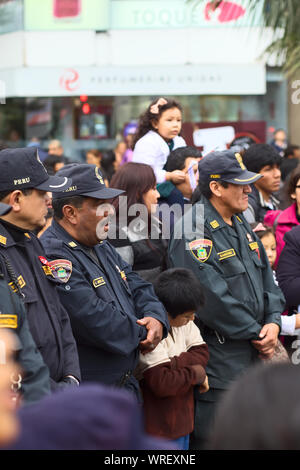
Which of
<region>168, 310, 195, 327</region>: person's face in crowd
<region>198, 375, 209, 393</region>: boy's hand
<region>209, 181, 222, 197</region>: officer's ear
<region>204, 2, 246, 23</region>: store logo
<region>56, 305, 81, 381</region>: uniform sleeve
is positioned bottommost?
<region>198, 375, 209, 393</region>: boy's hand

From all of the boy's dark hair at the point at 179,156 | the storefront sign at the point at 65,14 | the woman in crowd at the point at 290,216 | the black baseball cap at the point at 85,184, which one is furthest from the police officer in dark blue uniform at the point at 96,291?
the storefront sign at the point at 65,14

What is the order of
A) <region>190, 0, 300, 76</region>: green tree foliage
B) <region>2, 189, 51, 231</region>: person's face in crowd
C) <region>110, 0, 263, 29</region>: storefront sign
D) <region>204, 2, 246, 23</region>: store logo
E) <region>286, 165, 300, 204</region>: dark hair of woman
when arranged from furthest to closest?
<region>110, 0, 263, 29</region>: storefront sign, <region>204, 2, 246, 23</region>: store logo, <region>190, 0, 300, 76</region>: green tree foliage, <region>286, 165, 300, 204</region>: dark hair of woman, <region>2, 189, 51, 231</region>: person's face in crowd

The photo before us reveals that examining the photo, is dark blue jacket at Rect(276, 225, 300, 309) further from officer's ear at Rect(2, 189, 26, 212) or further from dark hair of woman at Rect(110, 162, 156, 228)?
officer's ear at Rect(2, 189, 26, 212)

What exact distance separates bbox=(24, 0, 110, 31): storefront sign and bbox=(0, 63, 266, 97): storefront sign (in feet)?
3.39

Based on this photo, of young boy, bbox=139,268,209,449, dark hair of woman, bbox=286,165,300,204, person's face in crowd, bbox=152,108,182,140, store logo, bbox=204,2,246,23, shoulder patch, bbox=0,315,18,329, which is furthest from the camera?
store logo, bbox=204,2,246,23

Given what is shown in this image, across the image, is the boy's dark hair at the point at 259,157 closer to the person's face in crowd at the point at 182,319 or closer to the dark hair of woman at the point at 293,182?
the dark hair of woman at the point at 293,182

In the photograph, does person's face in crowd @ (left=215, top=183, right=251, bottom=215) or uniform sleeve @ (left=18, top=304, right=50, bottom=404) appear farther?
person's face in crowd @ (left=215, top=183, right=251, bottom=215)

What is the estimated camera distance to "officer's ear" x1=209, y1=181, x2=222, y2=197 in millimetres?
4570

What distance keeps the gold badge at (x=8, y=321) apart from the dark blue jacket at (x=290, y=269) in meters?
2.47

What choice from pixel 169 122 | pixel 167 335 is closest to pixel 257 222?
pixel 169 122

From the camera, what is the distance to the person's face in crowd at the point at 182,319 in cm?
425

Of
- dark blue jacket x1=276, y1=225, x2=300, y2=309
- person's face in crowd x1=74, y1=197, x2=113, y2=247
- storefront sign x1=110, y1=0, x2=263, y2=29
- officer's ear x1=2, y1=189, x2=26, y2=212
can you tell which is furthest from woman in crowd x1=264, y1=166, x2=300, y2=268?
storefront sign x1=110, y1=0, x2=263, y2=29

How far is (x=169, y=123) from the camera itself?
6285mm

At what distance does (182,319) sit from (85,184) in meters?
0.98
